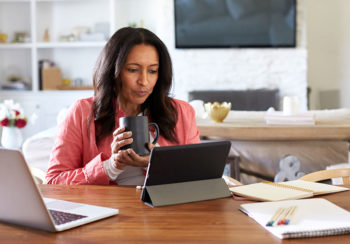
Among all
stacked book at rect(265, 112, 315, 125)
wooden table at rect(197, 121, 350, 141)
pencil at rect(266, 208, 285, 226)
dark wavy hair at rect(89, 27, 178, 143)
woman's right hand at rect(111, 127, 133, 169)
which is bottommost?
wooden table at rect(197, 121, 350, 141)

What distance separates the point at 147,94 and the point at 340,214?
87cm

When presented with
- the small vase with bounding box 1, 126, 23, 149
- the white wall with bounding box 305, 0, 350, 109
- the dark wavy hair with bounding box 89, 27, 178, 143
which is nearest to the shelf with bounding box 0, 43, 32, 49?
the small vase with bounding box 1, 126, 23, 149

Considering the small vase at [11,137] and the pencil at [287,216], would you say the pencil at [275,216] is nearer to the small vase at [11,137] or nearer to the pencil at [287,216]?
the pencil at [287,216]

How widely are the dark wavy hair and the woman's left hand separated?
12.6 inches

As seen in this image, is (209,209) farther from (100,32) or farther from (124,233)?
(100,32)

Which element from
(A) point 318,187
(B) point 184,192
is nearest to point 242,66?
(A) point 318,187

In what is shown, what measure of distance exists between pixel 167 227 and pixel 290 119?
220 centimetres

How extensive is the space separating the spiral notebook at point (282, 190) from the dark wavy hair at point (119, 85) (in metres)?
0.52

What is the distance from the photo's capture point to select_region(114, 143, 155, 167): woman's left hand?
5.09 feet

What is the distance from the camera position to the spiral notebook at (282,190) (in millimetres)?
1409

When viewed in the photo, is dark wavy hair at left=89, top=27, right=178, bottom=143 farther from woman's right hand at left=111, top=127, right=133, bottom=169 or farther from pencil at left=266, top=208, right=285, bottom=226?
pencil at left=266, top=208, right=285, bottom=226

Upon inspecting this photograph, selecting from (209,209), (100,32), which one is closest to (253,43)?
(100,32)

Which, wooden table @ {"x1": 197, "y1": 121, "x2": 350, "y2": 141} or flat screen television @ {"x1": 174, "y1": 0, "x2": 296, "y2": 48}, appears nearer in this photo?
wooden table @ {"x1": 197, "y1": 121, "x2": 350, "y2": 141}

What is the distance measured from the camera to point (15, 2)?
21.9ft
